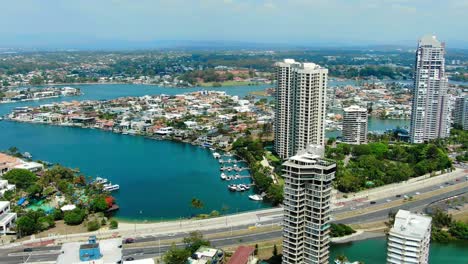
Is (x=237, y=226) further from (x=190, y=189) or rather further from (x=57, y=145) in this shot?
(x=57, y=145)

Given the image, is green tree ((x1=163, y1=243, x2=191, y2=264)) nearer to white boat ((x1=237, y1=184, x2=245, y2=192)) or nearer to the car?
the car

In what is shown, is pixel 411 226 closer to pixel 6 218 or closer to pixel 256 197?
pixel 256 197

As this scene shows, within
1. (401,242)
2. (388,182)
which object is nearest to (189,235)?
(401,242)

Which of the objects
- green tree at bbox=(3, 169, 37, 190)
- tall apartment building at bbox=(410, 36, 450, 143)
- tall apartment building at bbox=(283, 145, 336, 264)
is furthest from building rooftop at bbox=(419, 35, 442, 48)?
green tree at bbox=(3, 169, 37, 190)

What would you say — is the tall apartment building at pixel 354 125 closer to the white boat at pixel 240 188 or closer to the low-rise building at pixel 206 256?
the white boat at pixel 240 188

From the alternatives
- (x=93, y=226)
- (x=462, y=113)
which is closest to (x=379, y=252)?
(x=93, y=226)
